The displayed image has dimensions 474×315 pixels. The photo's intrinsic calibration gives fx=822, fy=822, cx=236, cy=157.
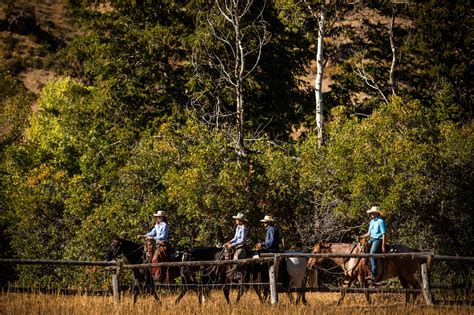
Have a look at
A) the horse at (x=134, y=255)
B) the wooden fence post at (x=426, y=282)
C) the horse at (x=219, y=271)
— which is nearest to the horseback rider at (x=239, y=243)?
the horse at (x=219, y=271)

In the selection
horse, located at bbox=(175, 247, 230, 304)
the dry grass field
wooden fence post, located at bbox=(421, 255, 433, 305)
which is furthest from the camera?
horse, located at bbox=(175, 247, 230, 304)

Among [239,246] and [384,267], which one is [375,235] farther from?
[239,246]

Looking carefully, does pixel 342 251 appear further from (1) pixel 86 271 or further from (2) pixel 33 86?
(2) pixel 33 86

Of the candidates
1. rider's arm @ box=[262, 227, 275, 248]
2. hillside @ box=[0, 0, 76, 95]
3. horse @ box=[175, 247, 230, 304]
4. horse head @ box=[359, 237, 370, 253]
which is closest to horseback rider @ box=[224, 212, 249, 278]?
horse @ box=[175, 247, 230, 304]

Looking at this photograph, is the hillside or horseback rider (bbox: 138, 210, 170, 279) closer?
horseback rider (bbox: 138, 210, 170, 279)

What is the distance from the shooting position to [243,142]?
94.9 ft

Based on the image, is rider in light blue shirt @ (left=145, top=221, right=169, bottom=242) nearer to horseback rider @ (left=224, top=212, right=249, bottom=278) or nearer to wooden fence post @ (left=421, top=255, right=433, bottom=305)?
horseback rider @ (left=224, top=212, right=249, bottom=278)

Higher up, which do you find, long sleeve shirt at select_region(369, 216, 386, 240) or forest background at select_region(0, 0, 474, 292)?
forest background at select_region(0, 0, 474, 292)

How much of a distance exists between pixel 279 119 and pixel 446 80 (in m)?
9.71

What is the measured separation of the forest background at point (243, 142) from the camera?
26.0 meters

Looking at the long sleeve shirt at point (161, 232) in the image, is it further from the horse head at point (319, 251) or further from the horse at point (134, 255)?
the horse head at point (319, 251)

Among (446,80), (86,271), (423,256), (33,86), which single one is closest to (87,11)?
(86,271)

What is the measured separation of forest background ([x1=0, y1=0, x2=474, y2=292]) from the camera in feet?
85.4

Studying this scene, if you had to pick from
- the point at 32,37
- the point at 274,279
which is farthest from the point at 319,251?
the point at 32,37
